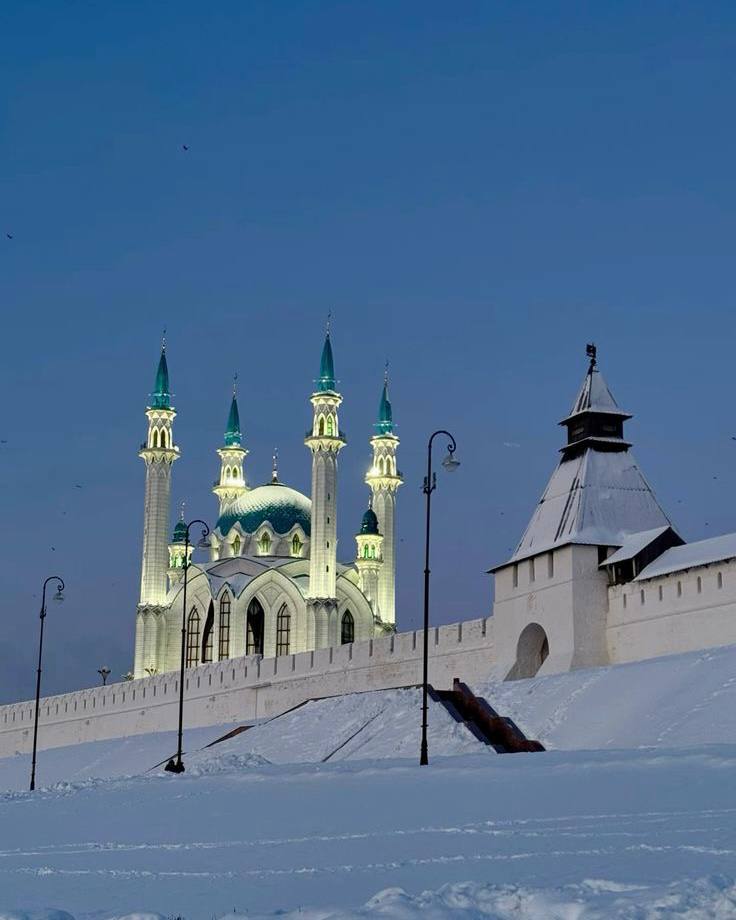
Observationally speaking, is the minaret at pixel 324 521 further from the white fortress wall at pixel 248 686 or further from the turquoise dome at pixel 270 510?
the white fortress wall at pixel 248 686

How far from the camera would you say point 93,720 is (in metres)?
67.4

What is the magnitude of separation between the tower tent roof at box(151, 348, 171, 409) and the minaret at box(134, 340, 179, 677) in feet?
4.11

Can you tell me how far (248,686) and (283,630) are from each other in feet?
67.0

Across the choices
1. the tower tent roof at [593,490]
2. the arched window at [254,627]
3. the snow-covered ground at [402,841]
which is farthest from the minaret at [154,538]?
the snow-covered ground at [402,841]

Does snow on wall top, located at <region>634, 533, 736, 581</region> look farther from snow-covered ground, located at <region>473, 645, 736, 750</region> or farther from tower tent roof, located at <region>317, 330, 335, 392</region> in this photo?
tower tent roof, located at <region>317, 330, 335, 392</region>

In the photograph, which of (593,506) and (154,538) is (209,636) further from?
(593,506)

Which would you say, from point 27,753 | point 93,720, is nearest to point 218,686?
point 93,720

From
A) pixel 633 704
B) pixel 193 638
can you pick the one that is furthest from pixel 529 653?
pixel 193 638

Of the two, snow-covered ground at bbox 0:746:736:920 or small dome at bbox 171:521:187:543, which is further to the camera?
small dome at bbox 171:521:187:543

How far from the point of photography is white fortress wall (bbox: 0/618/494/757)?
1721 inches

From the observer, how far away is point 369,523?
81.2 meters

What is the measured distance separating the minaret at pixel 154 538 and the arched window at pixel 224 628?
3.52 meters

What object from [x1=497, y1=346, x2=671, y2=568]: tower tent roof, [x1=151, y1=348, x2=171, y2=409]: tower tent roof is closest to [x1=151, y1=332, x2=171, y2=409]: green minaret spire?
[x1=151, y1=348, x2=171, y2=409]: tower tent roof

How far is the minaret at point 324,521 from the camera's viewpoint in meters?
72.2
